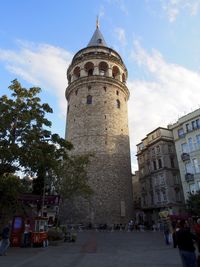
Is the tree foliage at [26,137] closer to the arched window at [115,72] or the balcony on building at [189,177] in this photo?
the balcony on building at [189,177]

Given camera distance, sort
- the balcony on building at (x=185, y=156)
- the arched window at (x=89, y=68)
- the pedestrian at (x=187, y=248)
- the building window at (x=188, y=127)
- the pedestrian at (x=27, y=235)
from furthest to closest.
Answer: the arched window at (x=89, y=68), the building window at (x=188, y=127), the balcony on building at (x=185, y=156), the pedestrian at (x=27, y=235), the pedestrian at (x=187, y=248)

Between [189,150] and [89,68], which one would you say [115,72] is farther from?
[189,150]

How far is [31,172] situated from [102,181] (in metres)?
18.2

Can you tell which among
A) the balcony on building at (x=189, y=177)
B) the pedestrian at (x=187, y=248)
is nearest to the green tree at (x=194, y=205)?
the balcony on building at (x=189, y=177)

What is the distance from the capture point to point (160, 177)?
4012cm

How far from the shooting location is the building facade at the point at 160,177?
124 feet

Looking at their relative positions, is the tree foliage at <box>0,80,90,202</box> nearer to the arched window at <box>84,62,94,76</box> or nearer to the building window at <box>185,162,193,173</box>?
the building window at <box>185,162,193,173</box>

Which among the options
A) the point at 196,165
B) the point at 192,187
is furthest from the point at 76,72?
the point at 192,187

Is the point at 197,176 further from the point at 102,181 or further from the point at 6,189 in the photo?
the point at 6,189

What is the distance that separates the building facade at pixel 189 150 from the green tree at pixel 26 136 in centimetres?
2254

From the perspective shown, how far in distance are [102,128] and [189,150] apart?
40.8ft

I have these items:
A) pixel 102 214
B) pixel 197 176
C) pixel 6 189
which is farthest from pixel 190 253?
pixel 197 176

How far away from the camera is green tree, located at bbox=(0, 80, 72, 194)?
1488 cm

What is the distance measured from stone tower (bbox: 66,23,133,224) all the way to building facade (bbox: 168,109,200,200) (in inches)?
295
